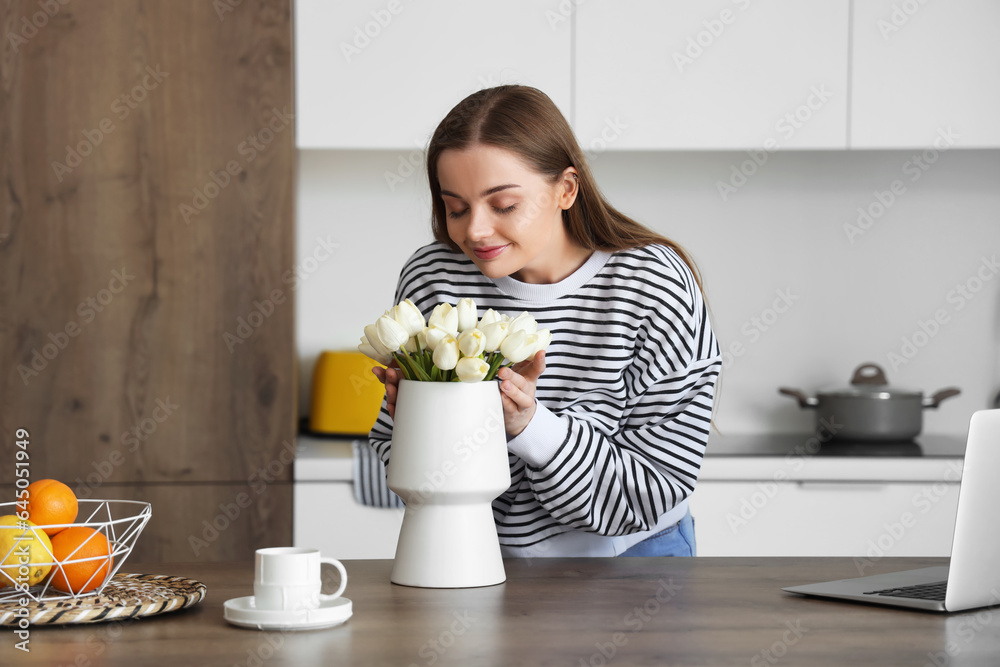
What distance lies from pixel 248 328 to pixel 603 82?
1.03m

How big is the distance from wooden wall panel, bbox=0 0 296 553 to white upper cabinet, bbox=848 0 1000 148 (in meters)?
1.38

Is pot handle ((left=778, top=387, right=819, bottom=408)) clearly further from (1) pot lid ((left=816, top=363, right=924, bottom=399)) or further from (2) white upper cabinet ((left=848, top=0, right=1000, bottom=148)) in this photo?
(2) white upper cabinet ((left=848, top=0, right=1000, bottom=148))

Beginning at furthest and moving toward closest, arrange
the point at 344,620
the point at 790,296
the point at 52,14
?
the point at 790,296, the point at 52,14, the point at 344,620

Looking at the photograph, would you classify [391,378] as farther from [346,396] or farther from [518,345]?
[346,396]

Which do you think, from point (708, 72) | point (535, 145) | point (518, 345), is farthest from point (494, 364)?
point (708, 72)

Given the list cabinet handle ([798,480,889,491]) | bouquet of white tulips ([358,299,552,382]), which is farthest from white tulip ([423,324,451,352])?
cabinet handle ([798,480,889,491])

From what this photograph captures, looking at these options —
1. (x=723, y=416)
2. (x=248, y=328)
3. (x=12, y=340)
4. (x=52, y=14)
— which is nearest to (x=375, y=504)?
(x=248, y=328)

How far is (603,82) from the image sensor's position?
2.53m

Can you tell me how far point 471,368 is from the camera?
106cm

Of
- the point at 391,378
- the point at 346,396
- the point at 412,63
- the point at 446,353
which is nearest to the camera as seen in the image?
the point at 446,353

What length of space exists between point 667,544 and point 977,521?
0.57 meters

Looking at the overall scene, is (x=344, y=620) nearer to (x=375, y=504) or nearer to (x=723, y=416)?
(x=375, y=504)

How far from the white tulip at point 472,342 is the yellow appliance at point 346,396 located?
1.56 metres

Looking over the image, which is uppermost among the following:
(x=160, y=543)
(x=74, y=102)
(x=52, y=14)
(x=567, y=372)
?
(x=52, y=14)
